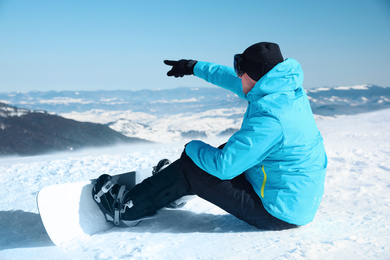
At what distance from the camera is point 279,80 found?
1680mm

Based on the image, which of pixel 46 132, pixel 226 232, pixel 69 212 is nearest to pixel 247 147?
pixel 226 232

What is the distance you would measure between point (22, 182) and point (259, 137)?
10.2 ft

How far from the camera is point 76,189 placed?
2.32 m

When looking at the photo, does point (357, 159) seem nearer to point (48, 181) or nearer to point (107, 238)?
point (107, 238)

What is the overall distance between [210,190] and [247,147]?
0.40 m

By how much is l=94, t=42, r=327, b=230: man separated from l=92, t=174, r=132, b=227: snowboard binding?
109mm

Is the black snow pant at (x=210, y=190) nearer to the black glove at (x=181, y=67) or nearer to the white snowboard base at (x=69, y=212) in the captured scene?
the white snowboard base at (x=69, y=212)

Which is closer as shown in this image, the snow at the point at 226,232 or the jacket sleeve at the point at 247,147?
the jacket sleeve at the point at 247,147

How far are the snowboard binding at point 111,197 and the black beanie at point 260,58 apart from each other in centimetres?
111

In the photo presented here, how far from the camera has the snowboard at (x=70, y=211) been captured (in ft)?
6.98

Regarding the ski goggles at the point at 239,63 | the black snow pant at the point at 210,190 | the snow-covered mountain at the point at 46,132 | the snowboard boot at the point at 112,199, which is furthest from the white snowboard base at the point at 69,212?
the snow-covered mountain at the point at 46,132

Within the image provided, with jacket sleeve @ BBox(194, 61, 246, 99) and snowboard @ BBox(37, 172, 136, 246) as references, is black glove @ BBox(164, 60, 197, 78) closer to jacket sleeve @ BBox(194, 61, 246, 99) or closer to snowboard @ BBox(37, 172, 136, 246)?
jacket sleeve @ BBox(194, 61, 246, 99)

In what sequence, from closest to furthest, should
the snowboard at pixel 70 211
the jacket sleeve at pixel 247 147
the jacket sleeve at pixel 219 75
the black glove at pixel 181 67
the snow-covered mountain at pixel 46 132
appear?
the jacket sleeve at pixel 247 147 → the snowboard at pixel 70 211 → the jacket sleeve at pixel 219 75 → the black glove at pixel 181 67 → the snow-covered mountain at pixel 46 132

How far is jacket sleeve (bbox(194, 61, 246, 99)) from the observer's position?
8.73 feet
